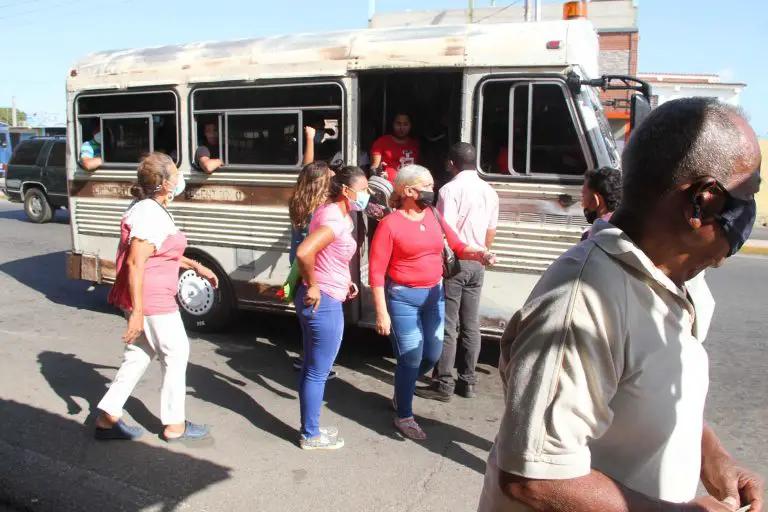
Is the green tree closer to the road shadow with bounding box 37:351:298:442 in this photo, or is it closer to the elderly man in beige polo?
the road shadow with bounding box 37:351:298:442

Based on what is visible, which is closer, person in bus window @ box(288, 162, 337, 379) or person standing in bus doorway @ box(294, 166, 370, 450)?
person standing in bus doorway @ box(294, 166, 370, 450)

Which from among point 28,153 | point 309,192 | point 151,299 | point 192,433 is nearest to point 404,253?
point 309,192

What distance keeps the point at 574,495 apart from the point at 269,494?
2.87 meters

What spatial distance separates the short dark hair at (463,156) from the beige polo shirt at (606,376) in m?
4.02

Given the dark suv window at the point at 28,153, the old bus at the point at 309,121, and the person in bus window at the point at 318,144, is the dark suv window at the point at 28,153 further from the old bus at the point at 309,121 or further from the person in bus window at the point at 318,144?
the person in bus window at the point at 318,144

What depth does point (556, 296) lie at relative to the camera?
4.75 ft

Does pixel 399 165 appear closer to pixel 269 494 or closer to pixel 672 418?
pixel 269 494

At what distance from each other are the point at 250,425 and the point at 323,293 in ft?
4.13

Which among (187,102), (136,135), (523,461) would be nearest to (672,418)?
(523,461)

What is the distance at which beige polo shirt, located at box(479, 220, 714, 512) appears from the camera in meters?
1.41

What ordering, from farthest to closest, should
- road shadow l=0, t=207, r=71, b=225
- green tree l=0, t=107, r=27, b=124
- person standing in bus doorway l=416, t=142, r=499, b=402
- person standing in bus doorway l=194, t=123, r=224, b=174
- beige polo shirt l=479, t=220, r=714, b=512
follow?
green tree l=0, t=107, r=27, b=124
road shadow l=0, t=207, r=71, b=225
person standing in bus doorway l=194, t=123, r=224, b=174
person standing in bus doorway l=416, t=142, r=499, b=402
beige polo shirt l=479, t=220, r=714, b=512

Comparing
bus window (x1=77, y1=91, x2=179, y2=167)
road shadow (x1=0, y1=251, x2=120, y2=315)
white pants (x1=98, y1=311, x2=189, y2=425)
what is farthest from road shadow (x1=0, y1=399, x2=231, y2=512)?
road shadow (x1=0, y1=251, x2=120, y2=315)

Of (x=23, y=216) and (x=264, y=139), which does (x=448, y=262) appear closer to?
(x=264, y=139)

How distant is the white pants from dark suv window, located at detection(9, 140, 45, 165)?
1497 cm
